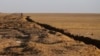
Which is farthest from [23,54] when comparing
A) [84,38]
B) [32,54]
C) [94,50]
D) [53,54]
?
[84,38]

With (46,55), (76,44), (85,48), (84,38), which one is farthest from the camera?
(84,38)

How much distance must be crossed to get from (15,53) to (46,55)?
33.5 inches

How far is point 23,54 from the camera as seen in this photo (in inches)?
303

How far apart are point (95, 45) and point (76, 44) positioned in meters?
0.74

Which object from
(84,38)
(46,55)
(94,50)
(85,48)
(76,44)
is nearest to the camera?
(46,55)

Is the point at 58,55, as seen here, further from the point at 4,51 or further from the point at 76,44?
the point at 76,44

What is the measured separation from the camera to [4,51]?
8156 mm

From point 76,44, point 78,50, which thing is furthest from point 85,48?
point 76,44

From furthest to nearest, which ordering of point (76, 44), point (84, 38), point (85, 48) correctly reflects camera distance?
1. point (84, 38)
2. point (76, 44)
3. point (85, 48)

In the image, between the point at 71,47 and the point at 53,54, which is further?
the point at 71,47

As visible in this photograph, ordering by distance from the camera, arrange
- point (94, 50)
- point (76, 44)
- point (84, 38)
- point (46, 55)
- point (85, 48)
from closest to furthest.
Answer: point (46, 55) → point (94, 50) → point (85, 48) → point (76, 44) → point (84, 38)

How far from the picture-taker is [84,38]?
34.8 feet

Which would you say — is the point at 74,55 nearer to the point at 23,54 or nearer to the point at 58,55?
the point at 58,55

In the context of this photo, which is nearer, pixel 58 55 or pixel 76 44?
pixel 58 55
